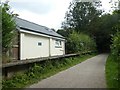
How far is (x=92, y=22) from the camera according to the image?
53.0 metres

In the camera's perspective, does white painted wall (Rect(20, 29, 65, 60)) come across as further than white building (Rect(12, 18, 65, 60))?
Yes

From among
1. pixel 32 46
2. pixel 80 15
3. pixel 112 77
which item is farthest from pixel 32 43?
pixel 80 15

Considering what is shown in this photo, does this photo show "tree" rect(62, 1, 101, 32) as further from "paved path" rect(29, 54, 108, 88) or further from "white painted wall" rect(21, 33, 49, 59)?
"paved path" rect(29, 54, 108, 88)

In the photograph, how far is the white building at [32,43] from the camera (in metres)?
16.7

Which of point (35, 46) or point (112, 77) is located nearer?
point (112, 77)

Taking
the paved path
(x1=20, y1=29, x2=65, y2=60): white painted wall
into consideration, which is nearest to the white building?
(x1=20, y1=29, x2=65, y2=60): white painted wall

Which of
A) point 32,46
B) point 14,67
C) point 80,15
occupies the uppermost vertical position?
point 80,15

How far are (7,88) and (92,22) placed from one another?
148 ft

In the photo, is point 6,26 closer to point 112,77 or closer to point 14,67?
point 14,67


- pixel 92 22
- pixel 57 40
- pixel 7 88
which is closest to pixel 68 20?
pixel 92 22

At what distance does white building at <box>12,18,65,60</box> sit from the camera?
1672 centimetres

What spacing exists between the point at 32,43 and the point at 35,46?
2.66 ft

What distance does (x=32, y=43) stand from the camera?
1931 centimetres

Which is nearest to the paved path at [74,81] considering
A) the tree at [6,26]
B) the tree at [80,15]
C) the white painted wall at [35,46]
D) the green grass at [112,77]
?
the green grass at [112,77]
